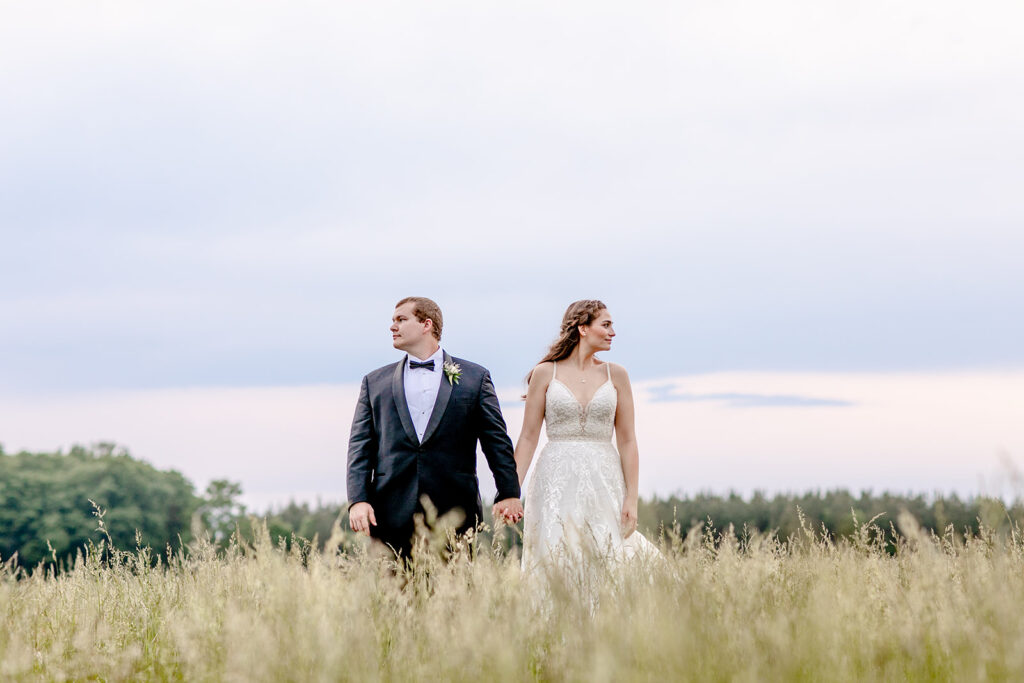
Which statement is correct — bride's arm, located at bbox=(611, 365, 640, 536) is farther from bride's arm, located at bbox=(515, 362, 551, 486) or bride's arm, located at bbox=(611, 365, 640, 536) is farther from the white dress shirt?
the white dress shirt

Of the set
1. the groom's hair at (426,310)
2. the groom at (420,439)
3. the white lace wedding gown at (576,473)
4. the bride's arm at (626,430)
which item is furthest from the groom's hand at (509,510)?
the groom's hair at (426,310)

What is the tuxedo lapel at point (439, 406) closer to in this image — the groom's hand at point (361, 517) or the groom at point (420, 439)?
the groom at point (420, 439)

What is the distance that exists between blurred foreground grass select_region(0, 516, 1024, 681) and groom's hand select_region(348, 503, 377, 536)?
0.67 metres

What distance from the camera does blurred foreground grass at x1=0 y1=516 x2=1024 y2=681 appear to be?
152 inches

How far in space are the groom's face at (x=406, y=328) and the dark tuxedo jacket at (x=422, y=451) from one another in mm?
207

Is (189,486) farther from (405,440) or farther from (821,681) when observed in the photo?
(821,681)

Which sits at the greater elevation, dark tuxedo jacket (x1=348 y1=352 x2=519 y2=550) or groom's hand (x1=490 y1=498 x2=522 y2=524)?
dark tuxedo jacket (x1=348 y1=352 x2=519 y2=550)

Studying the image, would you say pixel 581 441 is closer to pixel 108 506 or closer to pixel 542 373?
pixel 542 373

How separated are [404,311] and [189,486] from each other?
47338 millimetres

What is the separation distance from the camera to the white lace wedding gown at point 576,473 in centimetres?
720

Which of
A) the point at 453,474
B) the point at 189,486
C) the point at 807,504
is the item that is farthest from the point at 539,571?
the point at 189,486

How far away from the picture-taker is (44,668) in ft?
19.9

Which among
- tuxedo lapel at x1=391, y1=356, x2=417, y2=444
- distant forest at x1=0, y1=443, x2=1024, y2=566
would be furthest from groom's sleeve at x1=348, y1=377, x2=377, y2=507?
distant forest at x1=0, y1=443, x2=1024, y2=566

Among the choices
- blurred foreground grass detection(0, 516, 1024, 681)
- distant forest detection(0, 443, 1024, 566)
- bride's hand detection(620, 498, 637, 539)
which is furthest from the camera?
distant forest detection(0, 443, 1024, 566)
